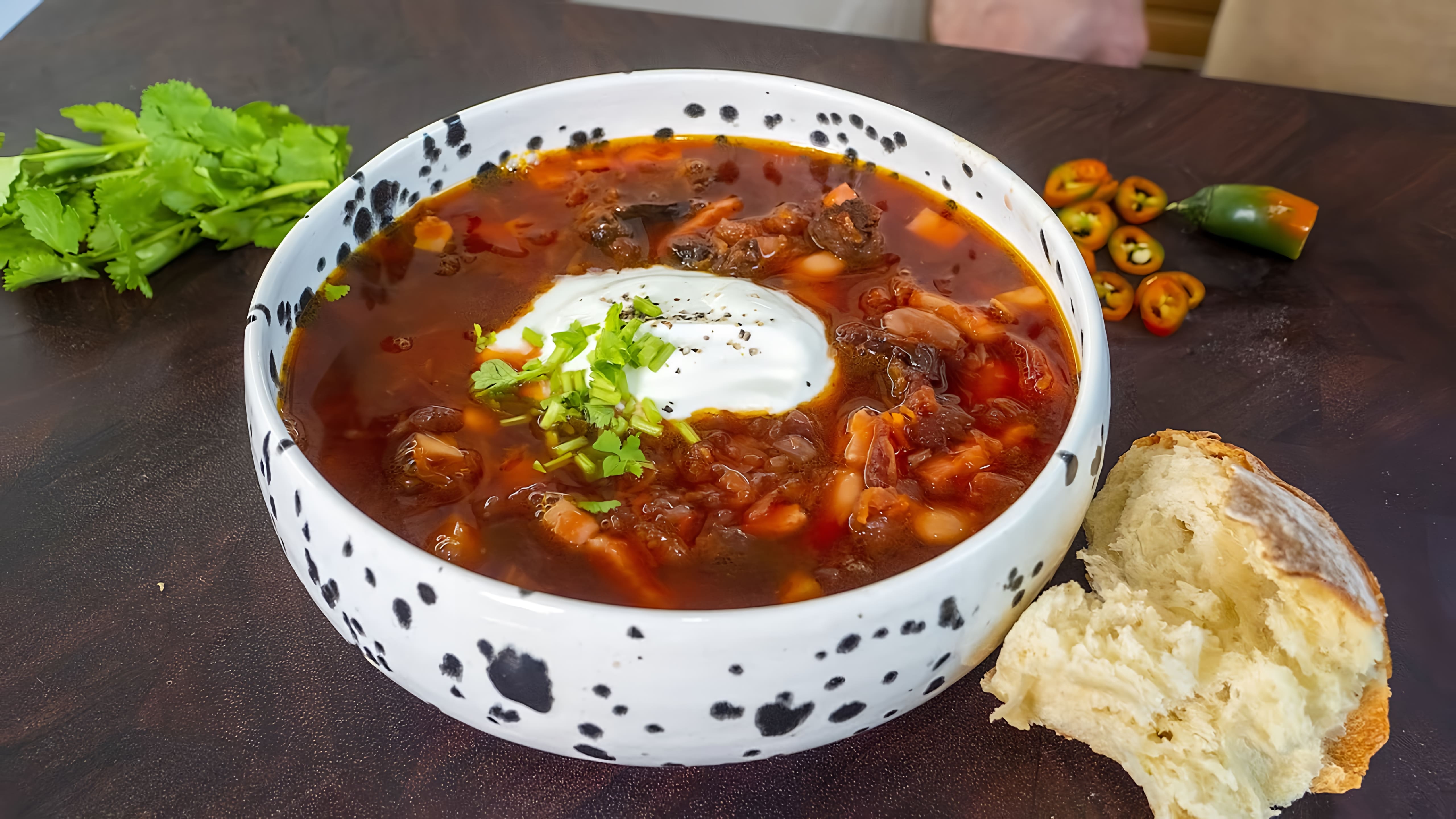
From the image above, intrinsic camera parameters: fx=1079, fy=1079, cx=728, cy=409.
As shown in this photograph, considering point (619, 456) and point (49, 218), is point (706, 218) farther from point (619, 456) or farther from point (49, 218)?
point (49, 218)

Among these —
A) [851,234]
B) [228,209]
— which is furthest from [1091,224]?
[228,209]

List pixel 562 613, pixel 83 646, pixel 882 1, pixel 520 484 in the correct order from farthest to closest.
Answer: pixel 882 1
pixel 83 646
pixel 520 484
pixel 562 613

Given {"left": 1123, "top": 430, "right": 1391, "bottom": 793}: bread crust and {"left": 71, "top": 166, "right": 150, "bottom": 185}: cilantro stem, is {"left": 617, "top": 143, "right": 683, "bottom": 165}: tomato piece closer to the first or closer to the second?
{"left": 71, "top": 166, "right": 150, "bottom": 185}: cilantro stem

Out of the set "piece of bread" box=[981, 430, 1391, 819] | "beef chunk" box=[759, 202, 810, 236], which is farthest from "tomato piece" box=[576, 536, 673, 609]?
"beef chunk" box=[759, 202, 810, 236]

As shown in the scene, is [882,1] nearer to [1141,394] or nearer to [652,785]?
[1141,394]

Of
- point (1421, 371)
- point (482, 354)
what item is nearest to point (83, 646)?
point (482, 354)

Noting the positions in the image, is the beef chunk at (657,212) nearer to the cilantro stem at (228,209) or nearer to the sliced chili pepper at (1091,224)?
the cilantro stem at (228,209)

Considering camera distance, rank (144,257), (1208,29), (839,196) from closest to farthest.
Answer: (839,196), (144,257), (1208,29)
